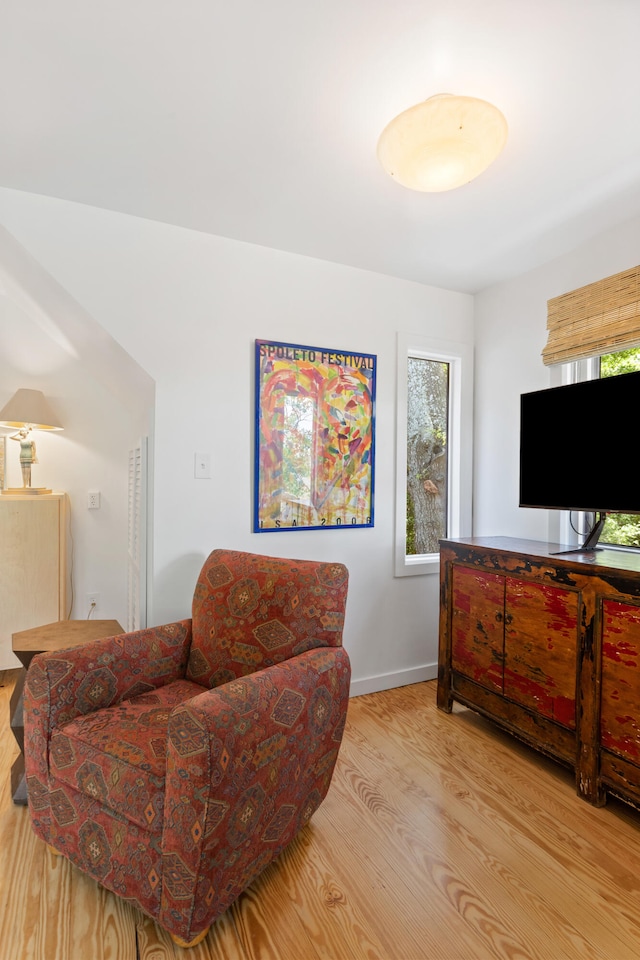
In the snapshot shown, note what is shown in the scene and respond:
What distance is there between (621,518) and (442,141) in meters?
1.89

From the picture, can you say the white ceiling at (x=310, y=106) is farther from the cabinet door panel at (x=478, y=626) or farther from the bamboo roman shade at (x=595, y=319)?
the cabinet door panel at (x=478, y=626)

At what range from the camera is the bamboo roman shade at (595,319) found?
2.22 m

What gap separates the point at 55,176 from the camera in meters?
1.96

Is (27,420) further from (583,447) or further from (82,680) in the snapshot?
(583,447)

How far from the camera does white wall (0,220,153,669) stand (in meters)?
3.03

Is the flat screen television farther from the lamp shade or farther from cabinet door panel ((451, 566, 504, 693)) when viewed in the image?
the lamp shade

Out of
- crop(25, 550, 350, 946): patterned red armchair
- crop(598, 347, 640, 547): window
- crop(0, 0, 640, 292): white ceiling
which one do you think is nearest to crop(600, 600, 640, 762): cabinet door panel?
crop(598, 347, 640, 547): window

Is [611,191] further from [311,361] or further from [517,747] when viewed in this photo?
[517,747]

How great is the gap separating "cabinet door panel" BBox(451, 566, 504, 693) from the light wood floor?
430mm

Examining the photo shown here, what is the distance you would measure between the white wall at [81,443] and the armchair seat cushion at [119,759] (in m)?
1.75

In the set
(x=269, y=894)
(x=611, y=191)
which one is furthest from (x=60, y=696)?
(x=611, y=191)

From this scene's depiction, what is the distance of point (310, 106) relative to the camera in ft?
5.19

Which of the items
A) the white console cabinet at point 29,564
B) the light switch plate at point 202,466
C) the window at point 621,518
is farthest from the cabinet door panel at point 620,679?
the white console cabinet at point 29,564

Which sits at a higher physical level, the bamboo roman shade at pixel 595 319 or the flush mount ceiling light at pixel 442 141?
the flush mount ceiling light at pixel 442 141
